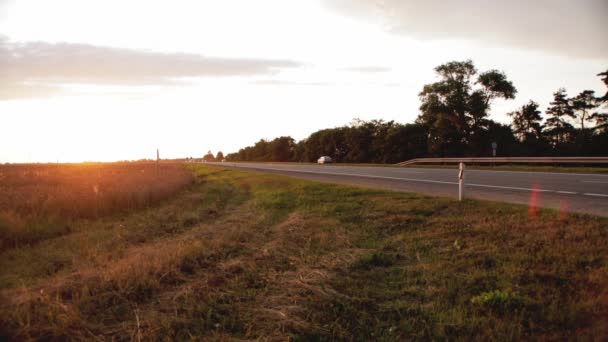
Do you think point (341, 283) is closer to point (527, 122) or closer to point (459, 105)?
point (459, 105)

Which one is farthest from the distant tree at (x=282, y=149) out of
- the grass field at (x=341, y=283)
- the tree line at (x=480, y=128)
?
the grass field at (x=341, y=283)

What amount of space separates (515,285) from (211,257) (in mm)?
4454

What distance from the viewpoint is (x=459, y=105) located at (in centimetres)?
4306

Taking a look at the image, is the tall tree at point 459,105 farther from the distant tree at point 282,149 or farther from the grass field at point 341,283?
the distant tree at point 282,149

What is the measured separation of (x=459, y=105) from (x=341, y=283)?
1782 inches

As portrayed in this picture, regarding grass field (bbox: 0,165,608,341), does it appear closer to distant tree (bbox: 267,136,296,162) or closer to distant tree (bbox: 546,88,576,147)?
distant tree (bbox: 546,88,576,147)

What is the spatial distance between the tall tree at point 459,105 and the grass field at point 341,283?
130ft

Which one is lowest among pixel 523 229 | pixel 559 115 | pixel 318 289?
pixel 318 289

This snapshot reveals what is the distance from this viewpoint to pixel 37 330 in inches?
127

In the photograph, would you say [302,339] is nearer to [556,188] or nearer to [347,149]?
[556,188]

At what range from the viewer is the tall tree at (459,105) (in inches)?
1682

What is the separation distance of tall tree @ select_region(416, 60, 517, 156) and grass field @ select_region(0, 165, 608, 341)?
39.6 m

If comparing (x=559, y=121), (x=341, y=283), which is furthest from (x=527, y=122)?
(x=341, y=283)

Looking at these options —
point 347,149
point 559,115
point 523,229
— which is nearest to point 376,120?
point 347,149
